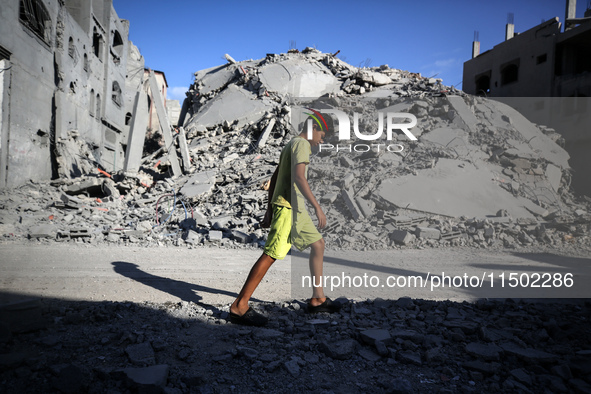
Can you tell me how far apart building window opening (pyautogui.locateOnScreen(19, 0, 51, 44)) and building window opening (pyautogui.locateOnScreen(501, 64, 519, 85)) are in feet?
87.5

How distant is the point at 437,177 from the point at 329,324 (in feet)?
22.6

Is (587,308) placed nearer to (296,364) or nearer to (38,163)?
(296,364)

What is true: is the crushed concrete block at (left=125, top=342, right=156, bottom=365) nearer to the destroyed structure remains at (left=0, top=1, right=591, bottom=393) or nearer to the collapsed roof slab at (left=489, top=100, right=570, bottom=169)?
the destroyed structure remains at (left=0, top=1, right=591, bottom=393)

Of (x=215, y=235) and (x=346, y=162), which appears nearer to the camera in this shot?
(x=215, y=235)

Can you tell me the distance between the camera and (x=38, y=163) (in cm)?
1192

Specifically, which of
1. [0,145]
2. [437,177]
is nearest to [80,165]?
[0,145]

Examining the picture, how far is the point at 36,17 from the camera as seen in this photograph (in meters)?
11.7

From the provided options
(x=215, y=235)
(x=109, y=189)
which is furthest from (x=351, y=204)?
(x=109, y=189)

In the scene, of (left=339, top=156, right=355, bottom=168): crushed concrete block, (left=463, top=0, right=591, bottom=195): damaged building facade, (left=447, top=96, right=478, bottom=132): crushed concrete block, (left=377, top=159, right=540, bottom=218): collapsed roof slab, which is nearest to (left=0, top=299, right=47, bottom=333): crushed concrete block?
(left=377, top=159, right=540, bottom=218): collapsed roof slab

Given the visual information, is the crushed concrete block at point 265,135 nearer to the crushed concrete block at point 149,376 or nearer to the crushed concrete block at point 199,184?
the crushed concrete block at point 199,184

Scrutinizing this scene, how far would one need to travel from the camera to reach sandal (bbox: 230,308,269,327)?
2.71 m

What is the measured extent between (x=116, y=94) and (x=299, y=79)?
11667 millimetres

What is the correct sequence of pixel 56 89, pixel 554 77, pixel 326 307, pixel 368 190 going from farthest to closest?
pixel 554 77, pixel 56 89, pixel 368 190, pixel 326 307

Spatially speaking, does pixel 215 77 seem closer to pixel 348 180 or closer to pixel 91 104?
pixel 91 104
